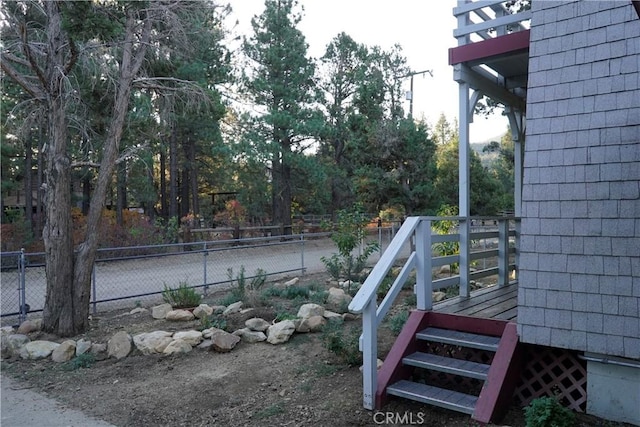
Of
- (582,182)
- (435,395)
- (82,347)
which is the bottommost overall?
(82,347)

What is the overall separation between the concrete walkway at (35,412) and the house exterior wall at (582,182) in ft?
12.1

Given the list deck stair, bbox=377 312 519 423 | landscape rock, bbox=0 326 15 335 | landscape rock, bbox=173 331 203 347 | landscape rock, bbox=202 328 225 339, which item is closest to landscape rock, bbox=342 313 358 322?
landscape rock, bbox=202 328 225 339

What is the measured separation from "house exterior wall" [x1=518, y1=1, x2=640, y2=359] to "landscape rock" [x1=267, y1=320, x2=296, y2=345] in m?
2.68

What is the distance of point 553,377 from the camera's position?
365 cm

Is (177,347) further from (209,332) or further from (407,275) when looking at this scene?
(407,275)

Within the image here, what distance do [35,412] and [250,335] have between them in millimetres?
2237

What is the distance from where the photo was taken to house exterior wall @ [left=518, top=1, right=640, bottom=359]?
3.28 meters

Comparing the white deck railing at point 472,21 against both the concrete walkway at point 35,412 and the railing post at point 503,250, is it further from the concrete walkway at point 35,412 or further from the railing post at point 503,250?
the concrete walkway at point 35,412

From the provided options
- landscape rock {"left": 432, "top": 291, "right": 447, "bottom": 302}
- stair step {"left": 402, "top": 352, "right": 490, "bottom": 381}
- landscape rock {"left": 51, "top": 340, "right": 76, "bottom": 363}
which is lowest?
landscape rock {"left": 51, "top": 340, "right": 76, "bottom": 363}

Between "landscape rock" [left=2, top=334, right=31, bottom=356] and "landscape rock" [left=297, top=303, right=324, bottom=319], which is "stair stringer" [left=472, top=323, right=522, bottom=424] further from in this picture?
"landscape rock" [left=2, top=334, right=31, bottom=356]

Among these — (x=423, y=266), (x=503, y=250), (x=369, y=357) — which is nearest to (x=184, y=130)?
(x=503, y=250)

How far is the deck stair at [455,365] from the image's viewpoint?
3.42 meters

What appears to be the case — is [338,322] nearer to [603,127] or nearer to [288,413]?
[288,413]

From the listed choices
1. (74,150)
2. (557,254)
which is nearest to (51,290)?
(557,254)
